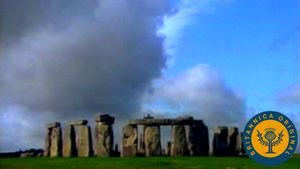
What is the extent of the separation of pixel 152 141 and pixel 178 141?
47.5 inches

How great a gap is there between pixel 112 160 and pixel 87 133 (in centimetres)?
396

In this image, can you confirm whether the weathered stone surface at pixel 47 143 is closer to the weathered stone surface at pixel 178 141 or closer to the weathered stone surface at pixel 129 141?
the weathered stone surface at pixel 129 141

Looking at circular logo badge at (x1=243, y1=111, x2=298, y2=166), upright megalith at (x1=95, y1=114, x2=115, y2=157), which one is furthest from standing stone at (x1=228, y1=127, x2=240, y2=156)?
circular logo badge at (x1=243, y1=111, x2=298, y2=166)

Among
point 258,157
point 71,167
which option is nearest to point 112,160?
point 71,167

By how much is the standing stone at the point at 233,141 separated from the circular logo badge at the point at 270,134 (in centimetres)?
1215

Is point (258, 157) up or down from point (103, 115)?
down

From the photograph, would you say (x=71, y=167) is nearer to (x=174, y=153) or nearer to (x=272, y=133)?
(x=174, y=153)

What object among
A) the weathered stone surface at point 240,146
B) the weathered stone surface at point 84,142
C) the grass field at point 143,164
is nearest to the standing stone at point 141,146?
the weathered stone surface at point 84,142

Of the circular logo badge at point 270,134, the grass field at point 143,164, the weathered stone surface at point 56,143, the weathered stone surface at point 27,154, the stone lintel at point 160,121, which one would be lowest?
the grass field at point 143,164

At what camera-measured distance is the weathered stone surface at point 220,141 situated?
27812mm

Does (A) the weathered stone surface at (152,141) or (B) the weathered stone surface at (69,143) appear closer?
(A) the weathered stone surface at (152,141)

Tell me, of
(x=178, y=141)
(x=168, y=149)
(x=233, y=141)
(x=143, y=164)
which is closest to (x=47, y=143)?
(x=168, y=149)

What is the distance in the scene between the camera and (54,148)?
28922 mm

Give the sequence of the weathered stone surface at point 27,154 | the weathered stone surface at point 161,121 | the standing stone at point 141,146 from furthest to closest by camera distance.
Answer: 1. the weathered stone surface at point 27,154
2. the standing stone at point 141,146
3. the weathered stone surface at point 161,121
